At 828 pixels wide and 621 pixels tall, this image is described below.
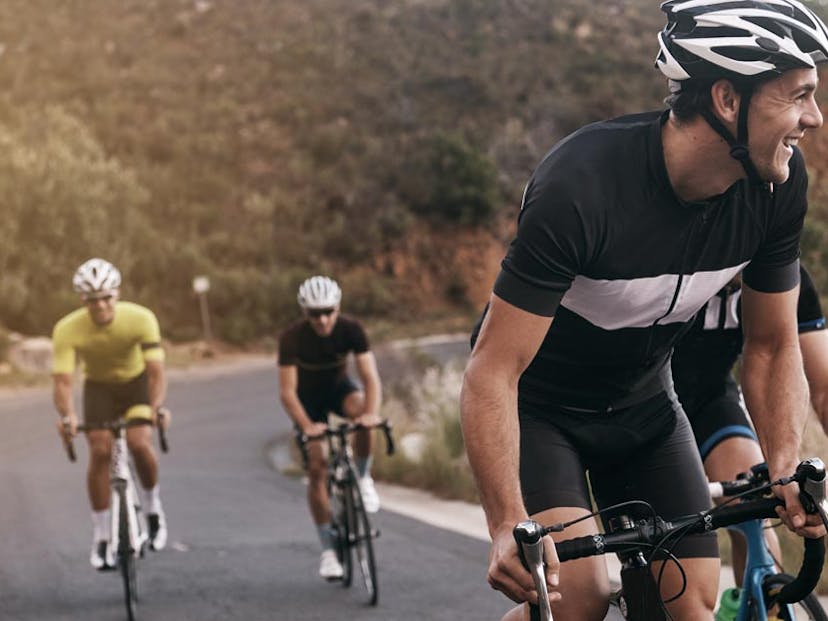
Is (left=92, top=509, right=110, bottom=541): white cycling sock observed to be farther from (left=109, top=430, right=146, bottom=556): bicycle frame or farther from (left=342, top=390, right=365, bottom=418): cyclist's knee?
(left=342, top=390, right=365, bottom=418): cyclist's knee

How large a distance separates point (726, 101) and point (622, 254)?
0.43 m

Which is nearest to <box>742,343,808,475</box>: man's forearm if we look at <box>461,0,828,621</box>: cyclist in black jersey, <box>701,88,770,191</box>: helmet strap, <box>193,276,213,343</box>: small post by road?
<box>461,0,828,621</box>: cyclist in black jersey

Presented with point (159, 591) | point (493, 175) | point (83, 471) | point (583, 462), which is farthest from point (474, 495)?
point (493, 175)

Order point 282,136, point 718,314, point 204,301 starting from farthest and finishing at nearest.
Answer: point 282,136 < point 204,301 < point 718,314

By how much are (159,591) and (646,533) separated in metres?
6.82

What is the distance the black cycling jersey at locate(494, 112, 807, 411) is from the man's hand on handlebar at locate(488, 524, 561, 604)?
0.55 metres

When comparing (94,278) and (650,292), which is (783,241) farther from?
(94,278)

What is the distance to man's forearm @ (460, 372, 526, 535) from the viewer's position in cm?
317

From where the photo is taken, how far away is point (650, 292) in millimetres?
3486

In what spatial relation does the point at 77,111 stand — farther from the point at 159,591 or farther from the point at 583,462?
the point at 583,462

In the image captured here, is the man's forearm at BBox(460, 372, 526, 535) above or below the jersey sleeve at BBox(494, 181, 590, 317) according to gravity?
below

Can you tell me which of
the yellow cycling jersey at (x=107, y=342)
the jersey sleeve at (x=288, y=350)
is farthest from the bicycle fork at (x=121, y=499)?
the jersey sleeve at (x=288, y=350)

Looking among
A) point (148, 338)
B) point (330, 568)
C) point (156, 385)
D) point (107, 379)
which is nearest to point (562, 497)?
point (330, 568)

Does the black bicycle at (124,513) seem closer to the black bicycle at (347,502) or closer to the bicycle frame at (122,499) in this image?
the bicycle frame at (122,499)
